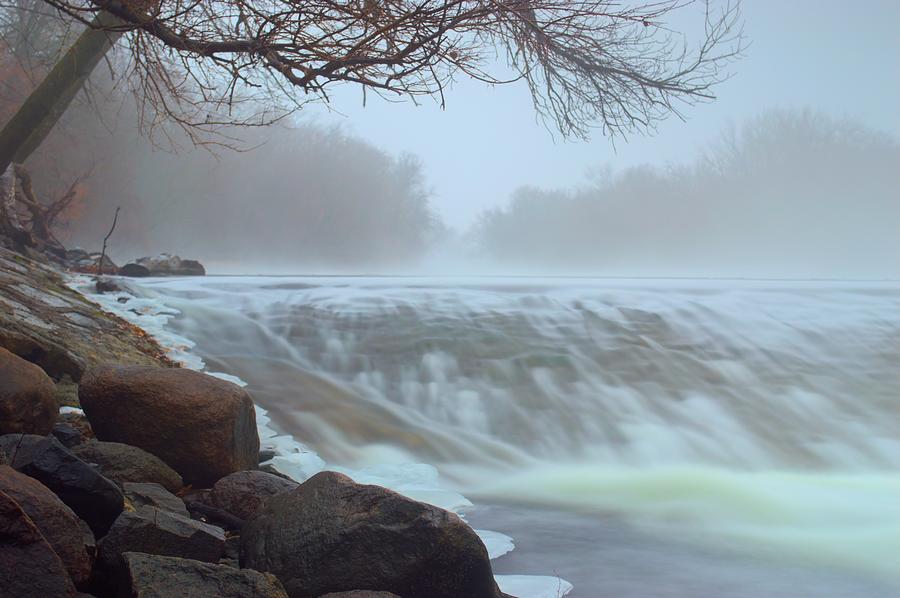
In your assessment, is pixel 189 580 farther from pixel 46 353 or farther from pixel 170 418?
pixel 46 353

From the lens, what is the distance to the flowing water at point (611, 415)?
297 cm

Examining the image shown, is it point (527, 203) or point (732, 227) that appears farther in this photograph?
point (527, 203)

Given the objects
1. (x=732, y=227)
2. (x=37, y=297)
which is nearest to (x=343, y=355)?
(x=37, y=297)

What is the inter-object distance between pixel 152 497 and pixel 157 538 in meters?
0.40

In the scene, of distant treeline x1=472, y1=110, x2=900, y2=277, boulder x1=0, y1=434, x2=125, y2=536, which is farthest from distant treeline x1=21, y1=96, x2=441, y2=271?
boulder x1=0, y1=434, x2=125, y2=536

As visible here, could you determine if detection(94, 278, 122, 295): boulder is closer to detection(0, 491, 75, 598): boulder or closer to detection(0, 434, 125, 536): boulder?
detection(0, 434, 125, 536): boulder

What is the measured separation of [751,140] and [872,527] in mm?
20807

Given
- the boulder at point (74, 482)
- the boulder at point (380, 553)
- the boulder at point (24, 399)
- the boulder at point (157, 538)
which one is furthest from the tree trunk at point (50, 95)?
the boulder at point (380, 553)

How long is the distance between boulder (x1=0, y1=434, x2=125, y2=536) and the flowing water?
1224 millimetres

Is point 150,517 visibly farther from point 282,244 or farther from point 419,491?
point 282,244

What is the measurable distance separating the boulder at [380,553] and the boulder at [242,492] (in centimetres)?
44

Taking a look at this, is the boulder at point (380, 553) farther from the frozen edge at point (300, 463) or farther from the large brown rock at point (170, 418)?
the large brown rock at point (170, 418)

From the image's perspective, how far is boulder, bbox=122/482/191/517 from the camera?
213cm

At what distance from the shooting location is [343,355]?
549 cm
